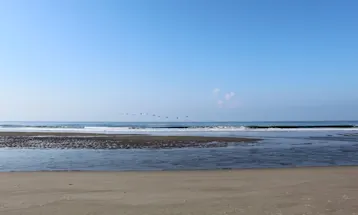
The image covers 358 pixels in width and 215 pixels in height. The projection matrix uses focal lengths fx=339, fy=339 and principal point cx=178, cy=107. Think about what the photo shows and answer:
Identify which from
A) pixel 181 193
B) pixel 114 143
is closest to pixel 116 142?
pixel 114 143

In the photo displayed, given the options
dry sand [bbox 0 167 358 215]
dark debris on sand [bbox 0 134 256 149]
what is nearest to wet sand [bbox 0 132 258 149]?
dark debris on sand [bbox 0 134 256 149]

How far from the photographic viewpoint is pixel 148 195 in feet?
28.4

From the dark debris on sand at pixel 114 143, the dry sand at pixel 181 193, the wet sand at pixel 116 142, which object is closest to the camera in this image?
the dry sand at pixel 181 193

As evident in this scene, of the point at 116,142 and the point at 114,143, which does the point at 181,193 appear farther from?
the point at 116,142

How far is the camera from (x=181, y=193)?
8.85 m

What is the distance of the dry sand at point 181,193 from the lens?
7203 mm

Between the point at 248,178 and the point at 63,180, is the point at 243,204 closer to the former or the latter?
the point at 248,178

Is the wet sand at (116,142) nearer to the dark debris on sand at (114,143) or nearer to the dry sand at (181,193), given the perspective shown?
the dark debris on sand at (114,143)

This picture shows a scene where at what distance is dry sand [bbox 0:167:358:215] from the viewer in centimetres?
720

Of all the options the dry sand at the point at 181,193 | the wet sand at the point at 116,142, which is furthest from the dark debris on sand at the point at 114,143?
the dry sand at the point at 181,193

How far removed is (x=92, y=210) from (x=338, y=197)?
5790 mm

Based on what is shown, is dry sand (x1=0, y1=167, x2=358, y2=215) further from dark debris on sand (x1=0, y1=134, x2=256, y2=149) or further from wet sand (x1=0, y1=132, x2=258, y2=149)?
wet sand (x1=0, y1=132, x2=258, y2=149)

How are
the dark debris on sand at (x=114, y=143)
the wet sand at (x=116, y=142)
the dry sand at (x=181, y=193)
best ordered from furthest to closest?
the wet sand at (x=116, y=142)
the dark debris on sand at (x=114, y=143)
the dry sand at (x=181, y=193)

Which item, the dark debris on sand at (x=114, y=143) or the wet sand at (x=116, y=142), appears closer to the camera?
the dark debris on sand at (x=114, y=143)
